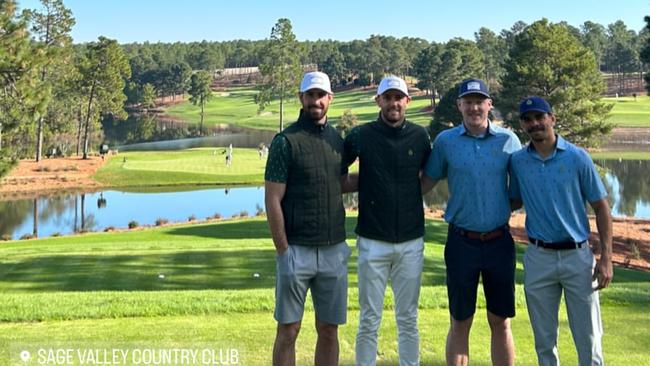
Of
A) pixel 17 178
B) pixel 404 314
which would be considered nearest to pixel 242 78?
pixel 17 178

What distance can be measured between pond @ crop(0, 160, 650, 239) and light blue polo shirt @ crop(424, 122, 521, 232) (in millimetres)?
22932

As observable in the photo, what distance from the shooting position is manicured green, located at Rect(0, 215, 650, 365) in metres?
5.02

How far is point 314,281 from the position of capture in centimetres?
451

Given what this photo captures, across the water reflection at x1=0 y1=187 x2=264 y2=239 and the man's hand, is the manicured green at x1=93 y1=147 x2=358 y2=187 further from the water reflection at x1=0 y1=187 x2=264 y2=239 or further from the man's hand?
the man's hand

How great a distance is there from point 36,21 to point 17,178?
635 inches

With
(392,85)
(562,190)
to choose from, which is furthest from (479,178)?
(392,85)

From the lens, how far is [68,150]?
58344mm

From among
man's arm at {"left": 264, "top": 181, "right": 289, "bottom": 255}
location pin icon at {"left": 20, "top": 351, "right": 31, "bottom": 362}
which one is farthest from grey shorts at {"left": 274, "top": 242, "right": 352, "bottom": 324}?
location pin icon at {"left": 20, "top": 351, "right": 31, "bottom": 362}

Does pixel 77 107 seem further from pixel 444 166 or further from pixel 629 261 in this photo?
pixel 444 166

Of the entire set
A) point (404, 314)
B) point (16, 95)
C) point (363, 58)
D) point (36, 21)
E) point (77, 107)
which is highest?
point (363, 58)

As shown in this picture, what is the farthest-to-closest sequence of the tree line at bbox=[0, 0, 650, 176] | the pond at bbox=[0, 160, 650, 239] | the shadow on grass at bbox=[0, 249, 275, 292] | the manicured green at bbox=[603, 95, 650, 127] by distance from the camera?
the manicured green at bbox=[603, 95, 650, 127], the pond at bbox=[0, 160, 650, 239], the tree line at bbox=[0, 0, 650, 176], the shadow on grass at bbox=[0, 249, 275, 292]

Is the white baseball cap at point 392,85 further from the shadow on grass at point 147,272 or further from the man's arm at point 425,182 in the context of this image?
the shadow on grass at point 147,272

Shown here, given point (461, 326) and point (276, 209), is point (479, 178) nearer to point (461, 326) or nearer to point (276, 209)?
point (461, 326)

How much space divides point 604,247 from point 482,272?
89 cm
